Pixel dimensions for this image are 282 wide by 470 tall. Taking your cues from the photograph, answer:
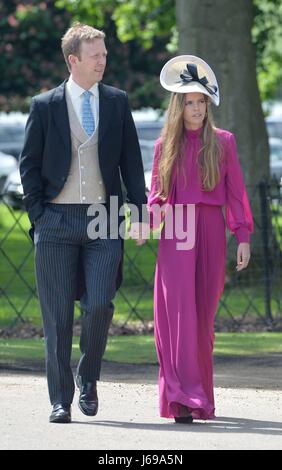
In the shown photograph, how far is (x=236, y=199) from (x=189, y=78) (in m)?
0.70

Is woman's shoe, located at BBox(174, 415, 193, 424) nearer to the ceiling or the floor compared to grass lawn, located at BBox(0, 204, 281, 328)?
nearer to the ceiling

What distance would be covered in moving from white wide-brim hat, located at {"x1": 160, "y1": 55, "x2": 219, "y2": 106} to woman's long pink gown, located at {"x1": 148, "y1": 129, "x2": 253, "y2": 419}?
229 millimetres

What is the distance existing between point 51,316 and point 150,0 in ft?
48.6

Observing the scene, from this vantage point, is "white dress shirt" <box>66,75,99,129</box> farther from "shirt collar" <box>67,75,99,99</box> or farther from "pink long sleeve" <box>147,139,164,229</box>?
"pink long sleeve" <box>147,139,164,229</box>

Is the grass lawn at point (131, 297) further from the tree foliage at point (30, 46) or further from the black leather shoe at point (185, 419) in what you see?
the tree foliage at point (30, 46)

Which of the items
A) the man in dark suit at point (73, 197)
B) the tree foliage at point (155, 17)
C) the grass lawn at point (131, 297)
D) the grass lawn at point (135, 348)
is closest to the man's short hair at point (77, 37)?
the man in dark suit at point (73, 197)

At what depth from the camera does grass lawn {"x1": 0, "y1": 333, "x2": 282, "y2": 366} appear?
400 inches

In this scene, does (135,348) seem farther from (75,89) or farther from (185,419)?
(75,89)

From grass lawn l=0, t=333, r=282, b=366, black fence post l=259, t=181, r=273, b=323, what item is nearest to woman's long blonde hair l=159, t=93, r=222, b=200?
grass lawn l=0, t=333, r=282, b=366

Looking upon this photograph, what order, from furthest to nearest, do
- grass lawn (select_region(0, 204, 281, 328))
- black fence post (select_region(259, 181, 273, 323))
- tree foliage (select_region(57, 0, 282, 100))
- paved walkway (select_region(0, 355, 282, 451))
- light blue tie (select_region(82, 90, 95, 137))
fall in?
tree foliage (select_region(57, 0, 282, 100)) → grass lawn (select_region(0, 204, 281, 328)) → black fence post (select_region(259, 181, 273, 323)) → light blue tie (select_region(82, 90, 95, 137)) → paved walkway (select_region(0, 355, 282, 451))

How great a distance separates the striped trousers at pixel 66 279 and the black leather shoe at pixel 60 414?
39mm

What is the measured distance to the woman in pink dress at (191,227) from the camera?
7.11m

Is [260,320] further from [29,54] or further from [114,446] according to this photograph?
[29,54]

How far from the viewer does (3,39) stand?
112 ft
